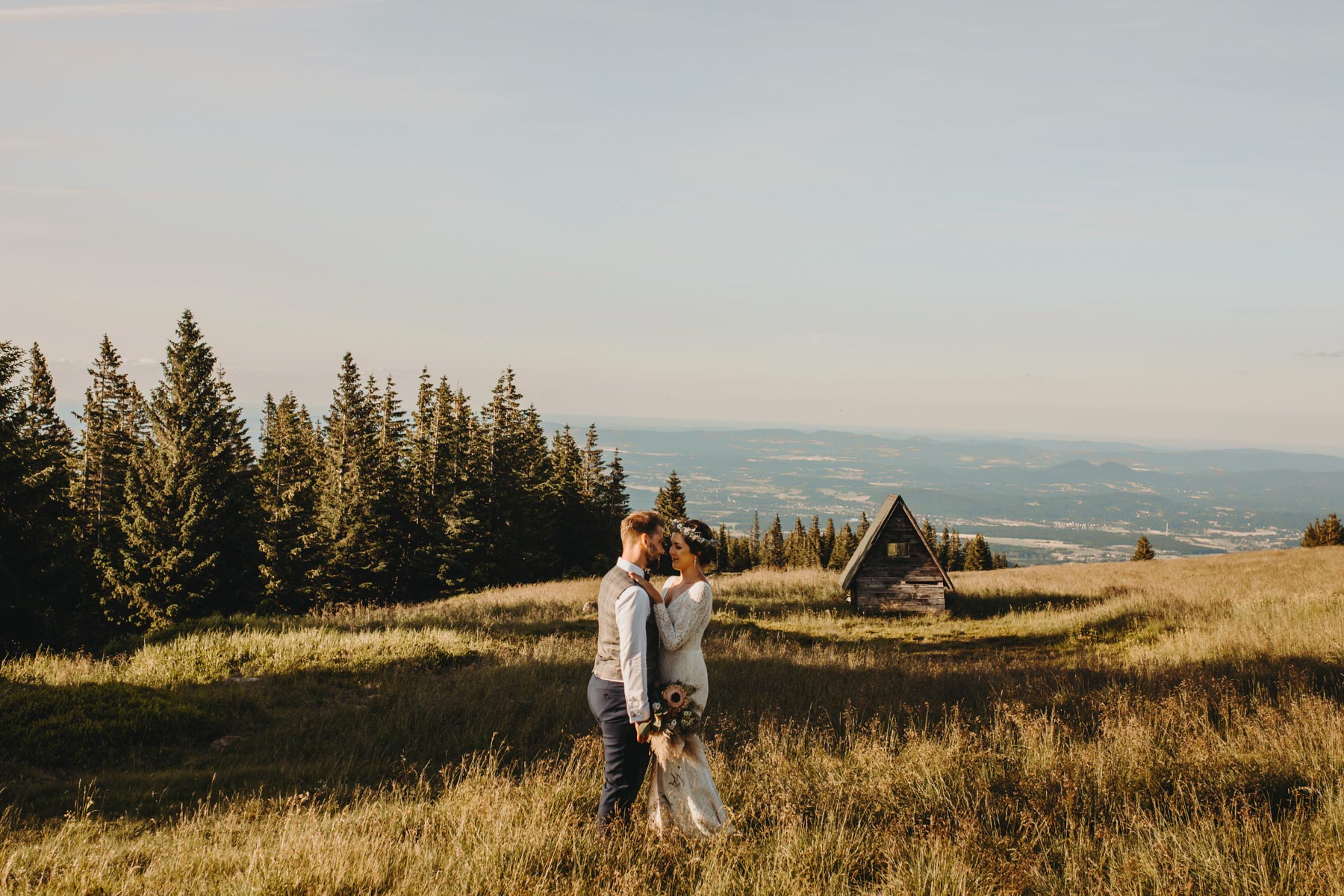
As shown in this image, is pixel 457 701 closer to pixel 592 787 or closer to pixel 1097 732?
pixel 592 787

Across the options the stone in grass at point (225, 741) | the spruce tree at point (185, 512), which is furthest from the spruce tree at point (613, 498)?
the stone in grass at point (225, 741)

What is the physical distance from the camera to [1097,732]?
26.3 ft

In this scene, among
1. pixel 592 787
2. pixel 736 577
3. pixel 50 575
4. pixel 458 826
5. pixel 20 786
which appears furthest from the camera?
pixel 736 577

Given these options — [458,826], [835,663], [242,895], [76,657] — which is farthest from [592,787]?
[76,657]

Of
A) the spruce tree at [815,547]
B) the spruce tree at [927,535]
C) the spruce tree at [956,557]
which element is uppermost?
the spruce tree at [927,535]

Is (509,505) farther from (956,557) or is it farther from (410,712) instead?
(956,557)

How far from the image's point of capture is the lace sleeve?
5.08 m

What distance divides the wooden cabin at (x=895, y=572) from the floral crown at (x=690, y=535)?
70.5 ft

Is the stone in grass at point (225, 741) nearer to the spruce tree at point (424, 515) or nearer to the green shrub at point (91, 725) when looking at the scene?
the green shrub at point (91, 725)

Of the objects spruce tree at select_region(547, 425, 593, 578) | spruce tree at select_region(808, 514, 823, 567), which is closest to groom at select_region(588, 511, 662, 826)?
spruce tree at select_region(547, 425, 593, 578)

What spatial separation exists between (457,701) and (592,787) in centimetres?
499

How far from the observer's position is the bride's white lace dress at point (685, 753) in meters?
5.10

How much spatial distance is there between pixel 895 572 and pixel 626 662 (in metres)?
22.6

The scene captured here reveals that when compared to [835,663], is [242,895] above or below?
above
